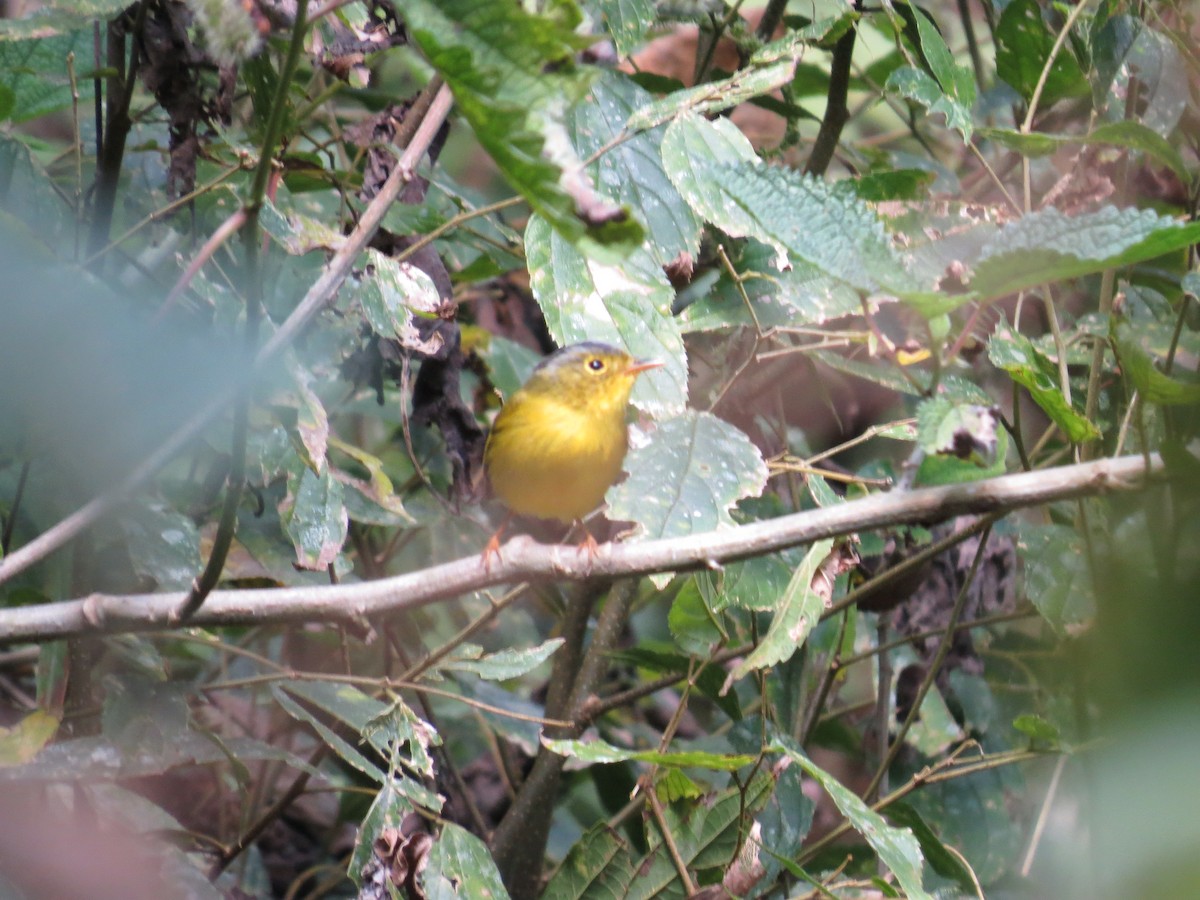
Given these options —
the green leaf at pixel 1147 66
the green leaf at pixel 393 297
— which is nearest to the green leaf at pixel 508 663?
the green leaf at pixel 393 297

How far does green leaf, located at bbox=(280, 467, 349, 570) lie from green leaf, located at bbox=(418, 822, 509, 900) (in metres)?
0.52

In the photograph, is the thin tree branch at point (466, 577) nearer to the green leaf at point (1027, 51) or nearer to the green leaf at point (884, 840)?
the green leaf at point (884, 840)

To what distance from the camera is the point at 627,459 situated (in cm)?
190

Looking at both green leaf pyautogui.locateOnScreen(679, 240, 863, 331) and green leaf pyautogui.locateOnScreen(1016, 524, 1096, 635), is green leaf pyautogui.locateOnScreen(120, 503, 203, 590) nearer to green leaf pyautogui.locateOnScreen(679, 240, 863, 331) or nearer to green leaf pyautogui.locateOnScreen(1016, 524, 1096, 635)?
green leaf pyautogui.locateOnScreen(679, 240, 863, 331)

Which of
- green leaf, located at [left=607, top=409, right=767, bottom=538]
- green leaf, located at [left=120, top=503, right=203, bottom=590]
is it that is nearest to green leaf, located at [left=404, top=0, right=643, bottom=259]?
green leaf, located at [left=607, top=409, right=767, bottom=538]

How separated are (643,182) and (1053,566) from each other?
1030 millimetres

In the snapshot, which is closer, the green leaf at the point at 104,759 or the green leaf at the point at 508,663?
the green leaf at the point at 104,759

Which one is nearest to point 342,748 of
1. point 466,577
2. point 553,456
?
point 466,577

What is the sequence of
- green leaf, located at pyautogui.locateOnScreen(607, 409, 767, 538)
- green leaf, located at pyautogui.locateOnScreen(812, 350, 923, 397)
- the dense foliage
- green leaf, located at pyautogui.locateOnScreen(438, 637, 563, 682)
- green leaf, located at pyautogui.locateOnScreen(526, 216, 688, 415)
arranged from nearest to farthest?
the dense foliage, green leaf, located at pyautogui.locateOnScreen(607, 409, 767, 538), green leaf, located at pyautogui.locateOnScreen(526, 216, 688, 415), green leaf, located at pyautogui.locateOnScreen(438, 637, 563, 682), green leaf, located at pyautogui.locateOnScreen(812, 350, 923, 397)

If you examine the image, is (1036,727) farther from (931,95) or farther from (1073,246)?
(1073,246)

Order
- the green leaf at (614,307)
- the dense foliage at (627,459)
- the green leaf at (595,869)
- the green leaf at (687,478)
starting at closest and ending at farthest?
the dense foliage at (627,459), the green leaf at (687,478), the green leaf at (614,307), the green leaf at (595,869)

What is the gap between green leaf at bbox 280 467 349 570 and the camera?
1999 millimetres

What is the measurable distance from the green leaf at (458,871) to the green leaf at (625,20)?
1.41 m

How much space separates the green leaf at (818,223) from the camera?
45.3 inches
